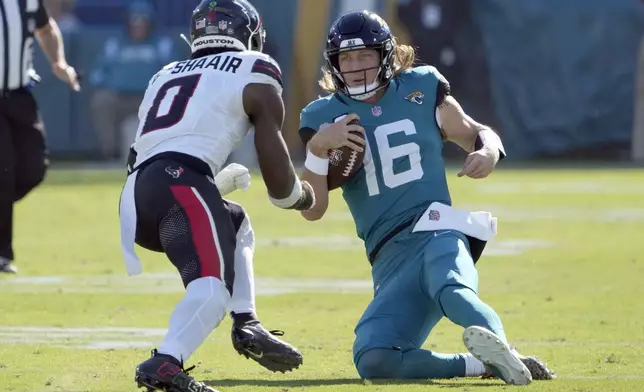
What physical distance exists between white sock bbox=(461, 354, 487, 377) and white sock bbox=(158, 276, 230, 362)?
1.04 metres

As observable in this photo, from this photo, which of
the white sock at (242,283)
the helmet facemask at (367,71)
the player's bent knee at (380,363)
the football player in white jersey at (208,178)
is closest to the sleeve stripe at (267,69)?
the football player in white jersey at (208,178)

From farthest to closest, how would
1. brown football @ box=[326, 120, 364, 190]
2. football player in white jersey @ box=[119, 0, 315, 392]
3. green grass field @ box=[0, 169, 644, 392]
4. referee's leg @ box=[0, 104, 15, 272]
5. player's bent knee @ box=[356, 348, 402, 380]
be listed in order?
1. referee's leg @ box=[0, 104, 15, 272]
2. brown football @ box=[326, 120, 364, 190]
3. green grass field @ box=[0, 169, 644, 392]
4. player's bent knee @ box=[356, 348, 402, 380]
5. football player in white jersey @ box=[119, 0, 315, 392]

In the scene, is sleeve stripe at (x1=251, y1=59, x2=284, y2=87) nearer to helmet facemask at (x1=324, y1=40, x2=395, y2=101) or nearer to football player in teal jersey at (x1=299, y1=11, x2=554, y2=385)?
football player in teal jersey at (x1=299, y1=11, x2=554, y2=385)

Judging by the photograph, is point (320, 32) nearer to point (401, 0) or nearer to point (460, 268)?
point (401, 0)

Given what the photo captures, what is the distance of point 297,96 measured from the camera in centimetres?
1978

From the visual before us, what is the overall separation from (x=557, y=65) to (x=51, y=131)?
6.67m

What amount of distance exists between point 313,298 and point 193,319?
3.13 meters

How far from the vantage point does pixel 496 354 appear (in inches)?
197

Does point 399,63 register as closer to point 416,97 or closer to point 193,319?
point 416,97

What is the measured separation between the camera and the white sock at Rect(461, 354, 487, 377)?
5.51 meters

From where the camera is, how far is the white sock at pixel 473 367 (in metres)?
5.51

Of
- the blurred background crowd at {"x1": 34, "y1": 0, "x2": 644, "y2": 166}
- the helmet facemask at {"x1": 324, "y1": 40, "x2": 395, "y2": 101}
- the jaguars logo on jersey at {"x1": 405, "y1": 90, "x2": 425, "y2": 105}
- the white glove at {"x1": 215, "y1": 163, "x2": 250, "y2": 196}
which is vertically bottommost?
the blurred background crowd at {"x1": 34, "y1": 0, "x2": 644, "y2": 166}

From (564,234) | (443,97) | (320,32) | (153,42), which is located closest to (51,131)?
(153,42)

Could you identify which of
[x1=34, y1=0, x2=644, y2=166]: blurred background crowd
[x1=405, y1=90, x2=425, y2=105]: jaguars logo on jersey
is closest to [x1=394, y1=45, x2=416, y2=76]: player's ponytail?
[x1=405, y1=90, x2=425, y2=105]: jaguars logo on jersey
